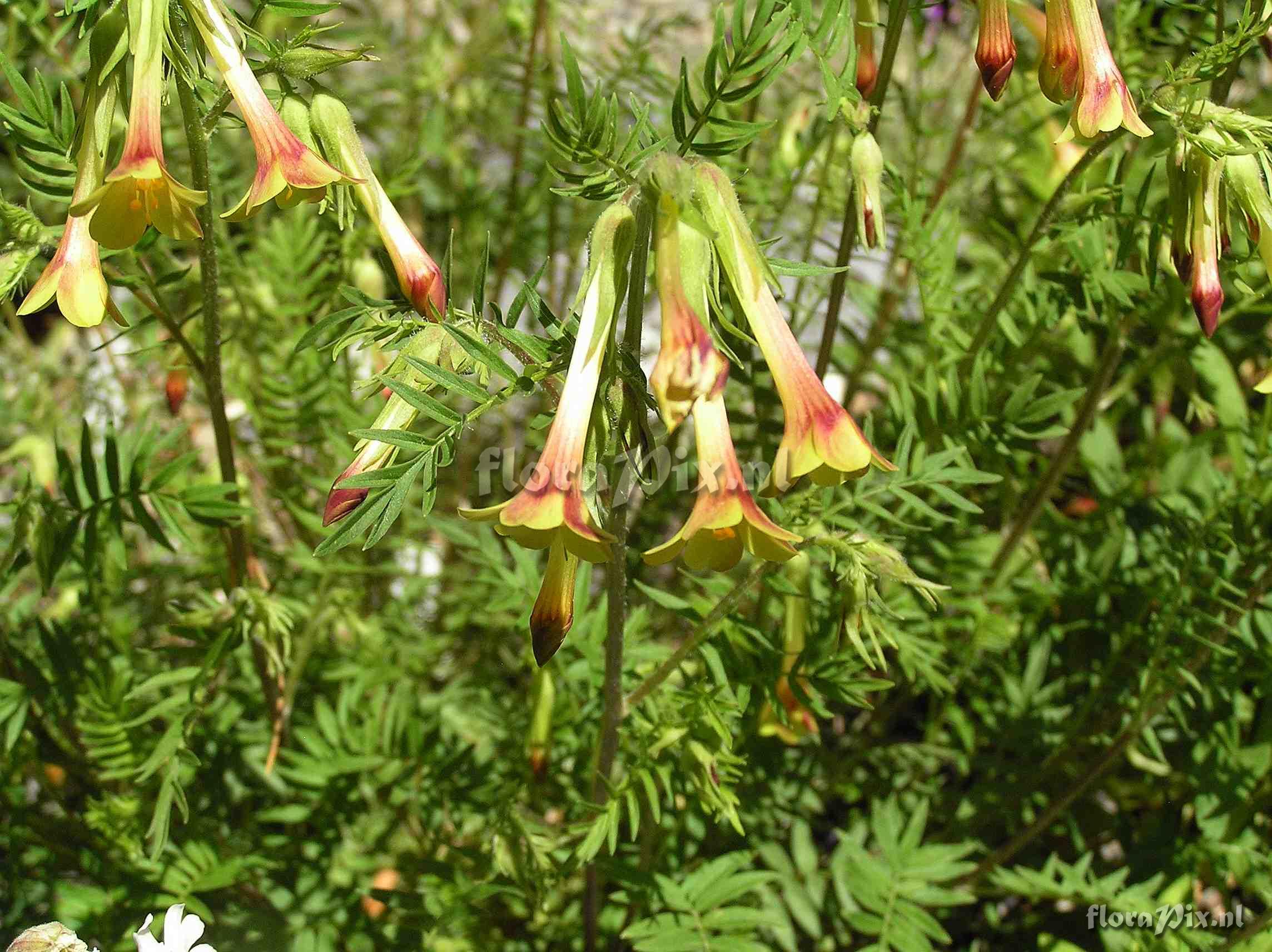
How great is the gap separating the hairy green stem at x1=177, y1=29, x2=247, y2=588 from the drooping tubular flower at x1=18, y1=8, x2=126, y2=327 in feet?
0.31

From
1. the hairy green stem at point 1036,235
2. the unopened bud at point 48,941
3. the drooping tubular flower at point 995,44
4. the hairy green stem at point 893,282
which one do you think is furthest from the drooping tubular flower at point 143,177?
the hairy green stem at point 893,282

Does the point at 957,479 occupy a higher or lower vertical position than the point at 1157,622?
higher

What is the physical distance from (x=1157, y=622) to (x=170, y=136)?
7.93 ft

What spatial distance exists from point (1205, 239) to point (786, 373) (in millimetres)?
725

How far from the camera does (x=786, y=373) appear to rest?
1.34 m

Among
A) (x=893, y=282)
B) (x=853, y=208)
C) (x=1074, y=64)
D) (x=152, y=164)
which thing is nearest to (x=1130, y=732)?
(x=853, y=208)

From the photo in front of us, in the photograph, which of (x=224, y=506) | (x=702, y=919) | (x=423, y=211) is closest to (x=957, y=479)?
(x=702, y=919)

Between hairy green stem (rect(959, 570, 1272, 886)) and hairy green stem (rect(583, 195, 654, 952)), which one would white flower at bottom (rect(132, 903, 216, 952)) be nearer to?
hairy green stem (rect(583, 195, 654, 952))

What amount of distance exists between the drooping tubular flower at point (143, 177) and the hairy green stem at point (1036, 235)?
4.28ft

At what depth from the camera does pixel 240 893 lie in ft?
7.56

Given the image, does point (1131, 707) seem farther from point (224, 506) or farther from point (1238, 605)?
point (224, 506)

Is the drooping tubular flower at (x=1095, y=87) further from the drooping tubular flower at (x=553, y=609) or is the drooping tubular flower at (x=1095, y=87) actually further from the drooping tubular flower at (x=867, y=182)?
the drooping tubular flower at (x=553, y=609)

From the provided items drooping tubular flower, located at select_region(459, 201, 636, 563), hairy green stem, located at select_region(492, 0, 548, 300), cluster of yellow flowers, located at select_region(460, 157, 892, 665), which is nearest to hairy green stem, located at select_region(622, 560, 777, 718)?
cluster of yellow flowers, located at select_region(460, 157, 892, 665)

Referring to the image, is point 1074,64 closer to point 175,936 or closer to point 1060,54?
point 1060,54
